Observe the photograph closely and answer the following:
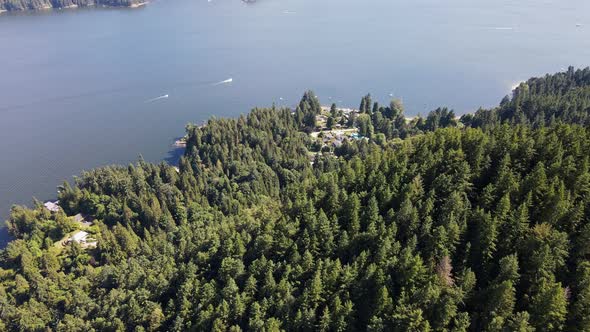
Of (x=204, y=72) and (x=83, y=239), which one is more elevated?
(x=204, y=72)

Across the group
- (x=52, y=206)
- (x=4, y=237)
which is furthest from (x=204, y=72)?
(x=4, y=237)

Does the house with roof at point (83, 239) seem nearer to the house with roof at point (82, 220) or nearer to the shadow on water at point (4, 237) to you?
the house with roof at point (82, 220)

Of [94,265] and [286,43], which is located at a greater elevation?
[286,43]

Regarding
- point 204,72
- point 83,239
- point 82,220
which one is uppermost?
point 204,72

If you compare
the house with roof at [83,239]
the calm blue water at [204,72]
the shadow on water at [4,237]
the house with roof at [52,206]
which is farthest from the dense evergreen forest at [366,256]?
the calm blue water at [204,72]

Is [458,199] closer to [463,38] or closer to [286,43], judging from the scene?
[286,43]

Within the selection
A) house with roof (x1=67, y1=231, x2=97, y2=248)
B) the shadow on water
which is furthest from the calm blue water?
house with roof (x1=67, y1=231, x2=97, y2=248)

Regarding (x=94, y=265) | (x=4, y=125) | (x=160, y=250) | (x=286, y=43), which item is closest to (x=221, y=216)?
(x=160, y=250)

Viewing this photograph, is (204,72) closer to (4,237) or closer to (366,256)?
(4,237)
